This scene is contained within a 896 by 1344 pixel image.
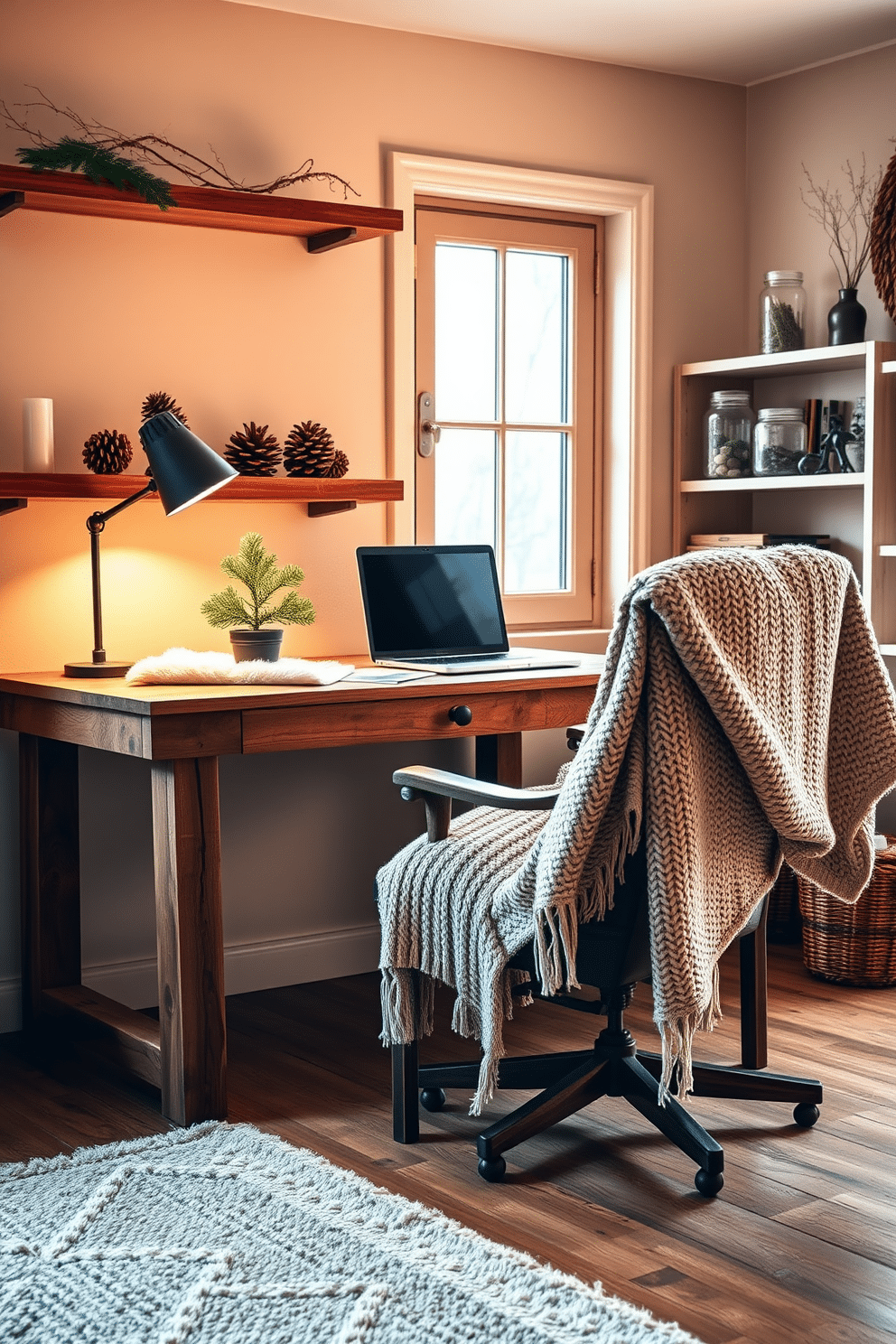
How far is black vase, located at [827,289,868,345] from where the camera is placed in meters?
3.77

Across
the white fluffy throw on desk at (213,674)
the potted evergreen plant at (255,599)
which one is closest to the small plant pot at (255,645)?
the potted evergreen plant at (255,599)

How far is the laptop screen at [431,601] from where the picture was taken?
129 inches

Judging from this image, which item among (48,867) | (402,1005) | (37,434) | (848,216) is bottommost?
(402,1005)

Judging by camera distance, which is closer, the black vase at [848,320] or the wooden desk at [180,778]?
the wooden desk at [180,778]

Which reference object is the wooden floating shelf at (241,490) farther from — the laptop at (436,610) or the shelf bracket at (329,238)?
the shelf bracket at (329,238)

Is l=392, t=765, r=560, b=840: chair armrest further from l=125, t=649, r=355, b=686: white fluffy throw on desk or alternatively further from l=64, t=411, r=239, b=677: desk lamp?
l=64, t=411, r=239, b=677: desk lamp

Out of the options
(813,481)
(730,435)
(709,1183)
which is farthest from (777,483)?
(709,1183)

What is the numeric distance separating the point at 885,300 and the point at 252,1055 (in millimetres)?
2353

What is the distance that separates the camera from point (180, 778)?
8.39 feet

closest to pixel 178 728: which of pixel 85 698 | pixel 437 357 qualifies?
pixel 85 698

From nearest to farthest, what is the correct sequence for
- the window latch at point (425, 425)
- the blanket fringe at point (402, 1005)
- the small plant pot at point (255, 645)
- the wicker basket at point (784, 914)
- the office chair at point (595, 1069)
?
the office chair at point (595, 1069), the blanket fringe at point (402, 1005), the small plant pot at point (255, 645), the window latch at point (425, 425), the wicker basket at point (784, 914)

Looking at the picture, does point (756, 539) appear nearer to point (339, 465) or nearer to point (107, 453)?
point (339, 465)

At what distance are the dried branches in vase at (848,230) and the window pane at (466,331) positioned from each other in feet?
2.89

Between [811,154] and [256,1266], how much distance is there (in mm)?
3214
